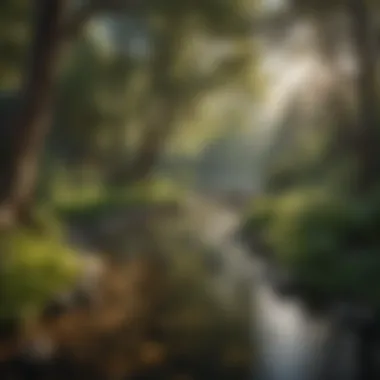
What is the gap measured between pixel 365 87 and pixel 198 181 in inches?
14.8

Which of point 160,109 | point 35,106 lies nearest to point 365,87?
point 160,109

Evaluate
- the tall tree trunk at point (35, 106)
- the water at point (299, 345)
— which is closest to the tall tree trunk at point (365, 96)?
the water at point (299, 345)

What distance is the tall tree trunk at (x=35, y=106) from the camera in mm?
1604

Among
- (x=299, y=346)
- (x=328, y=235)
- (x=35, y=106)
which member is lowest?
(x=299, y=346)

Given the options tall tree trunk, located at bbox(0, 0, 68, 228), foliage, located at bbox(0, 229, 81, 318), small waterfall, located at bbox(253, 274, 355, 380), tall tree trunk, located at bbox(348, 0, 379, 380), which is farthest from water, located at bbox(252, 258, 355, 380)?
tall tree trunk, located at bbox(0, 0, 68, 228)

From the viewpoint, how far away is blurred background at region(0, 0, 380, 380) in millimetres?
1578

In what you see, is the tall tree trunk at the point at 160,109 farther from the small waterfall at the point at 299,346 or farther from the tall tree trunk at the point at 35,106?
the small waterfall at the point at 299,346

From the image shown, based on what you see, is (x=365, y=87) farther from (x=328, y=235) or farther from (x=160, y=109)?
(x=160, y=109)

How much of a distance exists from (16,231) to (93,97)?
30cm

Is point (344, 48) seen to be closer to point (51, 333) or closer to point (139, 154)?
point (139, 154)

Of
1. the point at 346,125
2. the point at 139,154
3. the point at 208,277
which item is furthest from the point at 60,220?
the point at 346,125

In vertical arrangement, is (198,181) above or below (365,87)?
below

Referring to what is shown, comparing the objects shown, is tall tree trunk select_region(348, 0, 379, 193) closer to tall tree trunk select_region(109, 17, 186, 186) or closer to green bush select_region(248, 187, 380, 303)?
green bush select_region(248, 187, 380, 303)

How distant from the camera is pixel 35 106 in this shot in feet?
5.30
